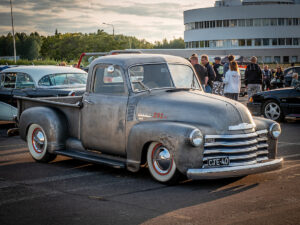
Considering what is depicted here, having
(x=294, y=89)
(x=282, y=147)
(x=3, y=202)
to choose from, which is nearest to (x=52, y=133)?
(x=3, y=202)

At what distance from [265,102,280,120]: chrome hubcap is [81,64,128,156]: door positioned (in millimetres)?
8672

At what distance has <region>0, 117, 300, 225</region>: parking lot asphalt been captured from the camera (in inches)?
212

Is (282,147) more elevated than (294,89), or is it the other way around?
(294,89)

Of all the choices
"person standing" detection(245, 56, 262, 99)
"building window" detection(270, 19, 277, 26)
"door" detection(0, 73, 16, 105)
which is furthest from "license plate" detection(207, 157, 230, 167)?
"building window" detection(270, 19, 277, 26)

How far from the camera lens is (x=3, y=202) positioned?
6164 mm

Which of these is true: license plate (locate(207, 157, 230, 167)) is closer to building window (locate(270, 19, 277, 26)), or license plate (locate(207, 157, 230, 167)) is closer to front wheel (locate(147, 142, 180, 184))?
front wheel (locate(147, 142, 180, 184))

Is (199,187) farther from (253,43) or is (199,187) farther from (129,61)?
(253,43)

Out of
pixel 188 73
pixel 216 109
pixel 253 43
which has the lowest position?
pixel 216 109

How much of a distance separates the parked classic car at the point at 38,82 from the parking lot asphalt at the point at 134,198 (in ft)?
18.9

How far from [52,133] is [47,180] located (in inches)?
53.6

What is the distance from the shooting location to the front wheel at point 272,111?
607 inches

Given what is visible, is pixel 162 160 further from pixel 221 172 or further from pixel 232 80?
pixel 232 80

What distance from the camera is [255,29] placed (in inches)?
3681

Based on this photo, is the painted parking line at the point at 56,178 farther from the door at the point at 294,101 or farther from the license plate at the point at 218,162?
the door at the point at 294,101
